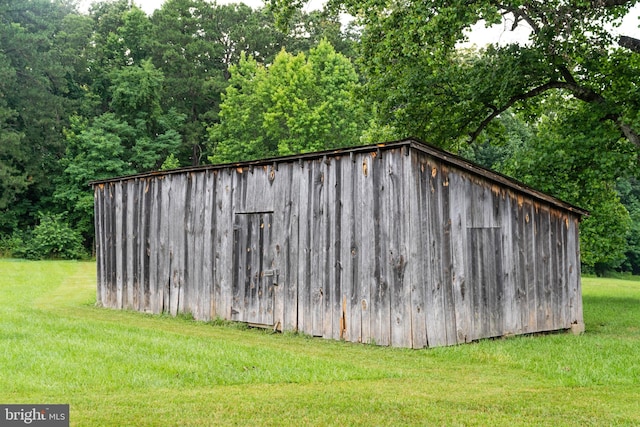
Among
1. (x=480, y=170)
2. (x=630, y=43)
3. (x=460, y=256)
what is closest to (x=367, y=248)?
(x=460, y=256)

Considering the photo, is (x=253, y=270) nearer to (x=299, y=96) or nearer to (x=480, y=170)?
(x=480, y=170)

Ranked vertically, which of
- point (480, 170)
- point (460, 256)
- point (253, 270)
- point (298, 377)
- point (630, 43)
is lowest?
point (298, 377)

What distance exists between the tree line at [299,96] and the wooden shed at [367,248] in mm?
5275

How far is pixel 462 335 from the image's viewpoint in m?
12.5

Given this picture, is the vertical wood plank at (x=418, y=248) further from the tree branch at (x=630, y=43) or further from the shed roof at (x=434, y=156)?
the tree branch at (x=630, y=43)

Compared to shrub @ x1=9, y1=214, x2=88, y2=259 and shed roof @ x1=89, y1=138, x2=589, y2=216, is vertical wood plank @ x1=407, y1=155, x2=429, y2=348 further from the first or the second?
shrub @ x1=9, y1=214, x2=88, y2=259

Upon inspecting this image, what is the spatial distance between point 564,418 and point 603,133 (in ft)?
44.1

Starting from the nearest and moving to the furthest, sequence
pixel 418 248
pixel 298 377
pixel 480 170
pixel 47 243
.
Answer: pixel 298 377, pixel 418 248, pixel 480 170, pixel 47 243

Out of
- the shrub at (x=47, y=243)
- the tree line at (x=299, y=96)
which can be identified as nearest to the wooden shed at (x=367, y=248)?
the tree line at (x=299, y=96)

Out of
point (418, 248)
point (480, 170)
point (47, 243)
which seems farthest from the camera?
point (47, 243)

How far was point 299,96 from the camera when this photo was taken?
142ft

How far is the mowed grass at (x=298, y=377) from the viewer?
715 centimetres

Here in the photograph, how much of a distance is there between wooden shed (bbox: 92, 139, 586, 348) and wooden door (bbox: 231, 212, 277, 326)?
1.1 inches

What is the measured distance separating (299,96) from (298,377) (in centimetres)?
3563
